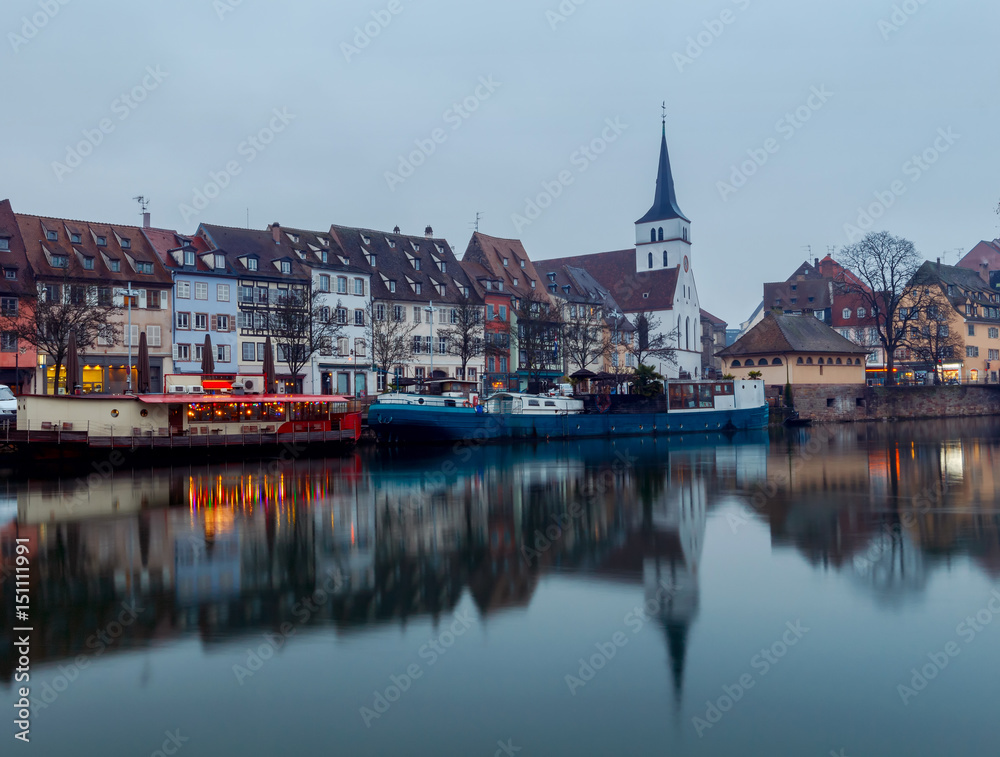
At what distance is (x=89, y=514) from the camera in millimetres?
24750

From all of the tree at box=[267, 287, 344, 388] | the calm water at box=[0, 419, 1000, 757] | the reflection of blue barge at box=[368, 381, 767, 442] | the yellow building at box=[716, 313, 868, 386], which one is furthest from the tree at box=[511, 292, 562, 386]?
the calm water at box=[0, 419, 1000, 757]

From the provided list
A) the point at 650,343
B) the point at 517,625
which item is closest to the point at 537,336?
the point at 650,343

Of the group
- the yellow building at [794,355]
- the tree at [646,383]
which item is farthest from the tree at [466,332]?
the yellow building at [794,355]

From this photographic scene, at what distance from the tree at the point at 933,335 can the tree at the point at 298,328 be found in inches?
1899

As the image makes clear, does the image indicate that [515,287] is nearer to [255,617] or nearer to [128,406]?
[128,406]

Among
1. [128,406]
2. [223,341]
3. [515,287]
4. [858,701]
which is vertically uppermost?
[515,287]

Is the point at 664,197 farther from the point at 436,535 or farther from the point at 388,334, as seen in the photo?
the point at 436,535

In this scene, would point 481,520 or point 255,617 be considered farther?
point 481,520

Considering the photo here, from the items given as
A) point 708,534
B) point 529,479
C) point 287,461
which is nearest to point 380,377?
point 287,461

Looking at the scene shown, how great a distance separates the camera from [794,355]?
76.4 m

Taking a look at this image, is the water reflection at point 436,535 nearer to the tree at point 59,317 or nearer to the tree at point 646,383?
the tree at point 59,317

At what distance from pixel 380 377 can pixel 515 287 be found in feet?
61.3

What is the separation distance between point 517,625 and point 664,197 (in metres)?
103

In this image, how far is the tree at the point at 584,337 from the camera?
234 feet
